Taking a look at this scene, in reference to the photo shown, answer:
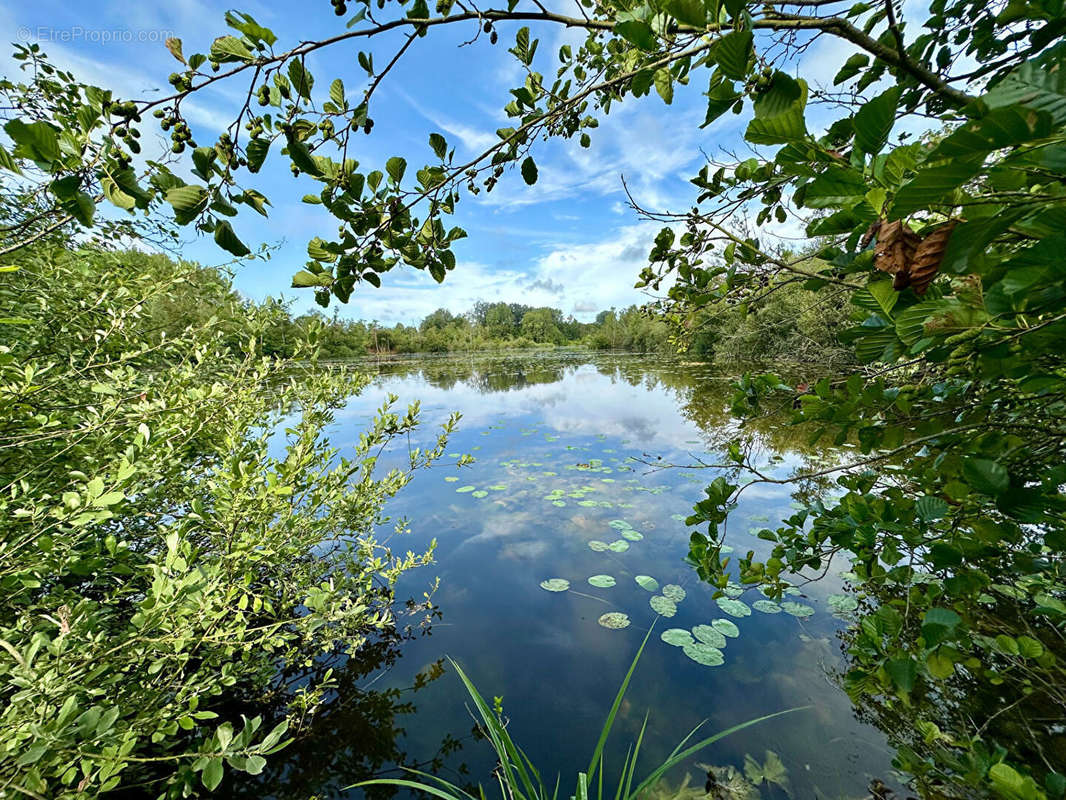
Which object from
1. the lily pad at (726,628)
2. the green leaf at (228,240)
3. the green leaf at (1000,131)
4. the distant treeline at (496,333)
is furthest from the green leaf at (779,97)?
the distant treeline at (496,333)

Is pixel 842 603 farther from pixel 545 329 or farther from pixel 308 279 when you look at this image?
pixel 545 329

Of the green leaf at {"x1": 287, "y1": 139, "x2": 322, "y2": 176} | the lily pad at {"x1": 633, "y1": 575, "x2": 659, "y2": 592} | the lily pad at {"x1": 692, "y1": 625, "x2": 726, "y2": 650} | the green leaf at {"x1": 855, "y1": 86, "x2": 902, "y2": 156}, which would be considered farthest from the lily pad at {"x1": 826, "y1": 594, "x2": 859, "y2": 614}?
the green leaf at {"x1": 287, "y1": 139, "x2": 322, "y2": 176}

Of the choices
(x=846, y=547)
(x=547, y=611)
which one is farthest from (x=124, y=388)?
(x=547, y=611)

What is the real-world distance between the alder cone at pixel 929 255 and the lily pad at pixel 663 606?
330 centimetres

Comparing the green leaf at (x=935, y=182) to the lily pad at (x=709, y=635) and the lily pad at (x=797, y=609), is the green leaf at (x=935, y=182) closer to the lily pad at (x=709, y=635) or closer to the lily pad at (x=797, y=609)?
the lily pad at (x=709, y=635)

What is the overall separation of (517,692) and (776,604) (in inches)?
91.9

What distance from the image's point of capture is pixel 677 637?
2.83m

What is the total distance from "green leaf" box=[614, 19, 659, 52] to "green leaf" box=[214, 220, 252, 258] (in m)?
0.82

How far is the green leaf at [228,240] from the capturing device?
689mm

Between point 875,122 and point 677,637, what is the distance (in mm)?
3334

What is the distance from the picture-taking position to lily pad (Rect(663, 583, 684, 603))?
324 cm

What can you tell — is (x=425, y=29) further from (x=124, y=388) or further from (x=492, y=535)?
(x=492, y=535)

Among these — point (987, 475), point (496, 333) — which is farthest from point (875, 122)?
point (496, 333)

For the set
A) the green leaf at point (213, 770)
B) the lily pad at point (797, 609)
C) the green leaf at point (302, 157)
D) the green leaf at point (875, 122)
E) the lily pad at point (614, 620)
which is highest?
the green leaf at point (302, 157)
